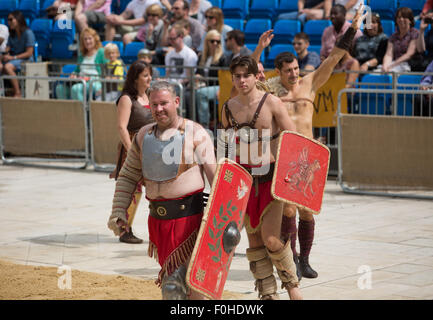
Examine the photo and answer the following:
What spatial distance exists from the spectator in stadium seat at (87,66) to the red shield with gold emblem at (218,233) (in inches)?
362

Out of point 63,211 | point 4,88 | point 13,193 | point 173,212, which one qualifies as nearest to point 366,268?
point 173,212

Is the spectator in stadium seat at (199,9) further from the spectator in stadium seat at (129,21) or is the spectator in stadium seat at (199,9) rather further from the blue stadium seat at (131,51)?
the blue stadium seat at (131,51)

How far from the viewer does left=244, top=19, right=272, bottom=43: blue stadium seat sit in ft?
54.8

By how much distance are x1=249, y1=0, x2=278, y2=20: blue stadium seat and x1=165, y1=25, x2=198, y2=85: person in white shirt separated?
115 inches

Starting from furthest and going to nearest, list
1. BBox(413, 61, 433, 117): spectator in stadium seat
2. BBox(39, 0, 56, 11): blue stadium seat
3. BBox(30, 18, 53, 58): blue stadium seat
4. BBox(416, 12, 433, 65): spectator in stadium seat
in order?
1. BBox(39, 0, 56, 11): blue stadium seat
2. BBox(30, 18, 53, 58): blue stadium seat
3. BBox(416, 12, 433, 65): spectator in stadium seat
4. BBox(413, 61, 433, 117): spectator in stadium seat

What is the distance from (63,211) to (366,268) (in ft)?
15.4

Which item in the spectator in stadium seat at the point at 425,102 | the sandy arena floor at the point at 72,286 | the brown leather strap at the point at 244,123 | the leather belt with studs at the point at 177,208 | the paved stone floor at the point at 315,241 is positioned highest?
the brown leather strap at the point at 244,123

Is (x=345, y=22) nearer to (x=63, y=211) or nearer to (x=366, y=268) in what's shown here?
(x=63, y=211)

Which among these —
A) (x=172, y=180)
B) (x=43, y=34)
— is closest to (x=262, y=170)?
(x=172, y=180)

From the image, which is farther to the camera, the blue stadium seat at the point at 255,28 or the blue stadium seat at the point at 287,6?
the blue stadium seat at the point at 287,6

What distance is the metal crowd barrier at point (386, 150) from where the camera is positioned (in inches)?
453

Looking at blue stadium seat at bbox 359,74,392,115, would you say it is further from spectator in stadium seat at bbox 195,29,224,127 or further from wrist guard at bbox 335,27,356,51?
wrist guard at bbox 335,27,356,51

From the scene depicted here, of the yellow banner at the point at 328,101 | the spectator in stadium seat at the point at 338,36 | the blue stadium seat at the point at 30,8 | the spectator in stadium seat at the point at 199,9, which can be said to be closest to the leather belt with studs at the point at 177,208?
the yellow banner at the point at 328,101

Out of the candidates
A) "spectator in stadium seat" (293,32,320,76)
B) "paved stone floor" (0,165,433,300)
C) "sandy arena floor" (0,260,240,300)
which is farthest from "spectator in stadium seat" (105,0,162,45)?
"sandy arena floor" (0,260,240,300)
